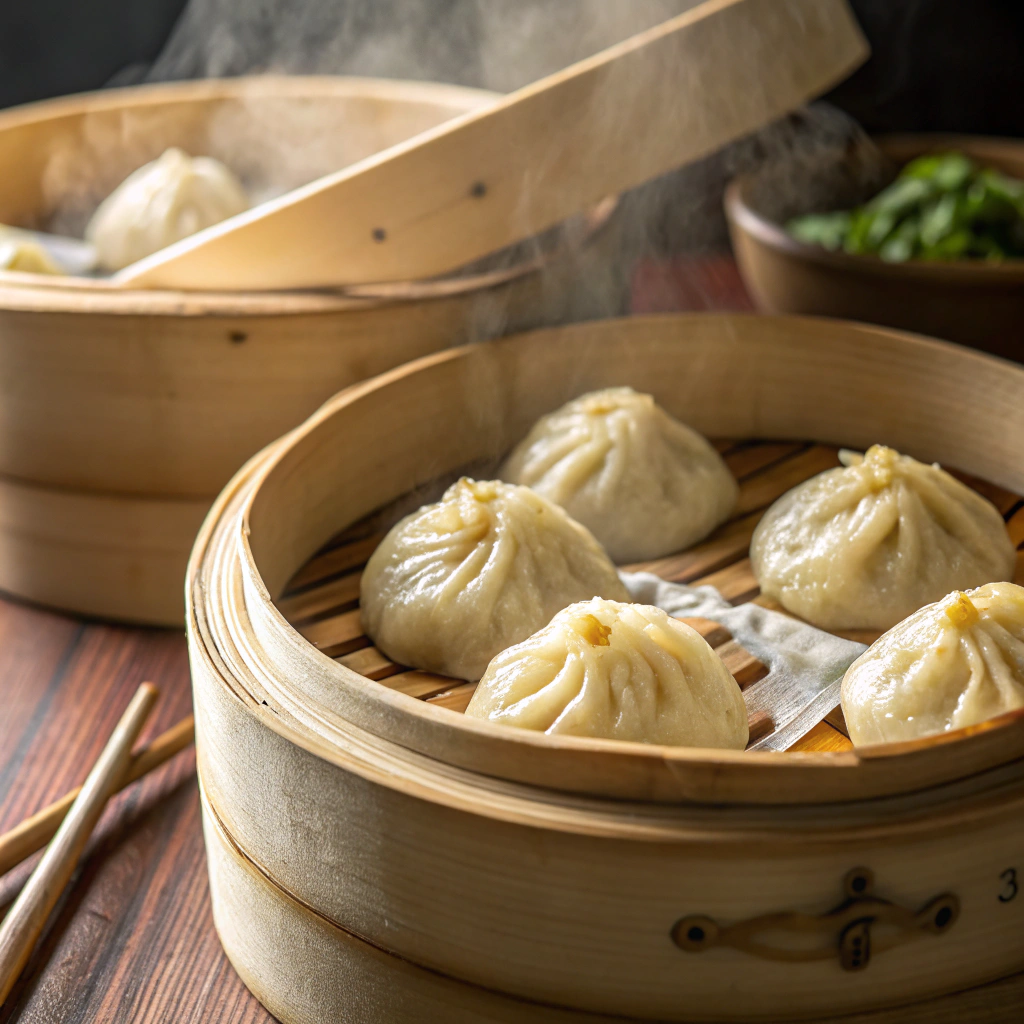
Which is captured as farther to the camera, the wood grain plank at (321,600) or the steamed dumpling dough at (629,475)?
the steamed dumpling dough at (629,475)

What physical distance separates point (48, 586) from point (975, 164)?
8.08 feet

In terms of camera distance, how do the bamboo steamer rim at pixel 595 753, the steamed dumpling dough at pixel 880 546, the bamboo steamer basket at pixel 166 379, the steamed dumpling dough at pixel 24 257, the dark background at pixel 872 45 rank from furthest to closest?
1. the dark background at pixel 872 45
2. the steamed dumpling dough at pixel 24 257
3. the bamboo steamer basket at pixel 166 379
4. the steamed dumpling dough at pixel 880 546
5. the bamboo steamer rim at pixel 595 753

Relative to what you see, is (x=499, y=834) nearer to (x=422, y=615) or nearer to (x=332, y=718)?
(x=332, y=718)

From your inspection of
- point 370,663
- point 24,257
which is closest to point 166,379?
point 24,257

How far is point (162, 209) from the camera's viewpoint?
2.41 meters

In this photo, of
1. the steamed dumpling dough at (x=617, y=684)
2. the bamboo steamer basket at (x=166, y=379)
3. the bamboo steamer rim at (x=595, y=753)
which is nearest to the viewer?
the bamboo steamer rim at (x=595, y=753)

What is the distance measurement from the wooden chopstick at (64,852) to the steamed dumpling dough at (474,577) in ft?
1.30

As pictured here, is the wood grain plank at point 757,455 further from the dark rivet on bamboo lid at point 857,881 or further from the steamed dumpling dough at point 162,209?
the steamed dumpling dough at point 162,209

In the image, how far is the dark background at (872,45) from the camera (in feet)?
10.8

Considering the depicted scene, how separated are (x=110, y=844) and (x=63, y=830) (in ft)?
0.45

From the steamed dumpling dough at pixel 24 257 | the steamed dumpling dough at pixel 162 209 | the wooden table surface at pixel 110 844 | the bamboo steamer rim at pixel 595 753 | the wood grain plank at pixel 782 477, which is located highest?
the steamed dumpling dough at pixel 24 257

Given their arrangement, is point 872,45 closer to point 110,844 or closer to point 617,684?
point 617,684

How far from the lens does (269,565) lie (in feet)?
5.22

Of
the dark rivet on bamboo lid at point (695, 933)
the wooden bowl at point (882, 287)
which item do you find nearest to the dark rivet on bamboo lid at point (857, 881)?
the dark rivet on bamboo lid at point (695, 933)
